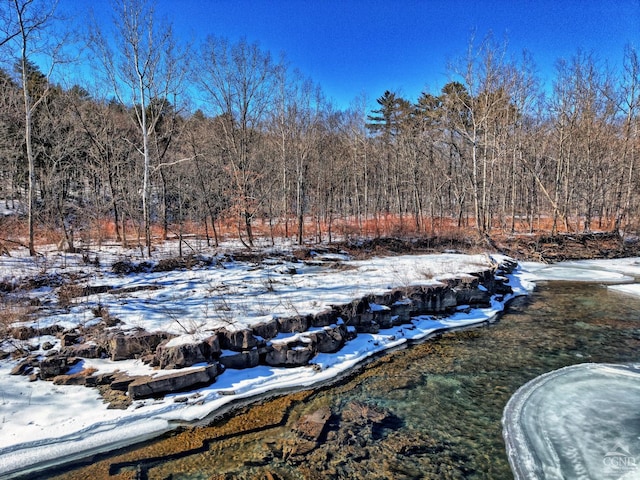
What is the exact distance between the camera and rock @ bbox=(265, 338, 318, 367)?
7062 mm

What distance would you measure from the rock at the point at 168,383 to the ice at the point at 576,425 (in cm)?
485

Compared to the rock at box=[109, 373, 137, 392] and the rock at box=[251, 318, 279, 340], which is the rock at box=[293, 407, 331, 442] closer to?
the rock at box=[251, 318, 279, 340]

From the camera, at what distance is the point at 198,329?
23.0ft

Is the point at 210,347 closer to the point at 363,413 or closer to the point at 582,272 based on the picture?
the point at 363,413

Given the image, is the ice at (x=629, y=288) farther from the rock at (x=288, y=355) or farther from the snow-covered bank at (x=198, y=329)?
the rock at (x=288, y=355)

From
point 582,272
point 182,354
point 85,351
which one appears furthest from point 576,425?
point 582,272

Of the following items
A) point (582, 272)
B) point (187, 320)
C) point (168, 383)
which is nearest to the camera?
point (168, 383)

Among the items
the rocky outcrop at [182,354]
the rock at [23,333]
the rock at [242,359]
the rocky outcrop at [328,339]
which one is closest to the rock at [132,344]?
the rocky outcrop at [182,354]

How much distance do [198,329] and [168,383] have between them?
1.29 meters

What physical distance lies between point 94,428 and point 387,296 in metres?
7.12

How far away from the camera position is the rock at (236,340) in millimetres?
6863

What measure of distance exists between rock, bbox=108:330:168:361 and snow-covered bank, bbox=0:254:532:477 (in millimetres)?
203

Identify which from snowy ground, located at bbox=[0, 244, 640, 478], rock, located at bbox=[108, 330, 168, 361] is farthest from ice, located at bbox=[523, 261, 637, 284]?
rock, located at bbox=[108, 330, 168, 361]

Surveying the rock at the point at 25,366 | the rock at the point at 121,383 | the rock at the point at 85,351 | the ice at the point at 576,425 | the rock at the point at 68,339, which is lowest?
the ice at the point at 576,425
